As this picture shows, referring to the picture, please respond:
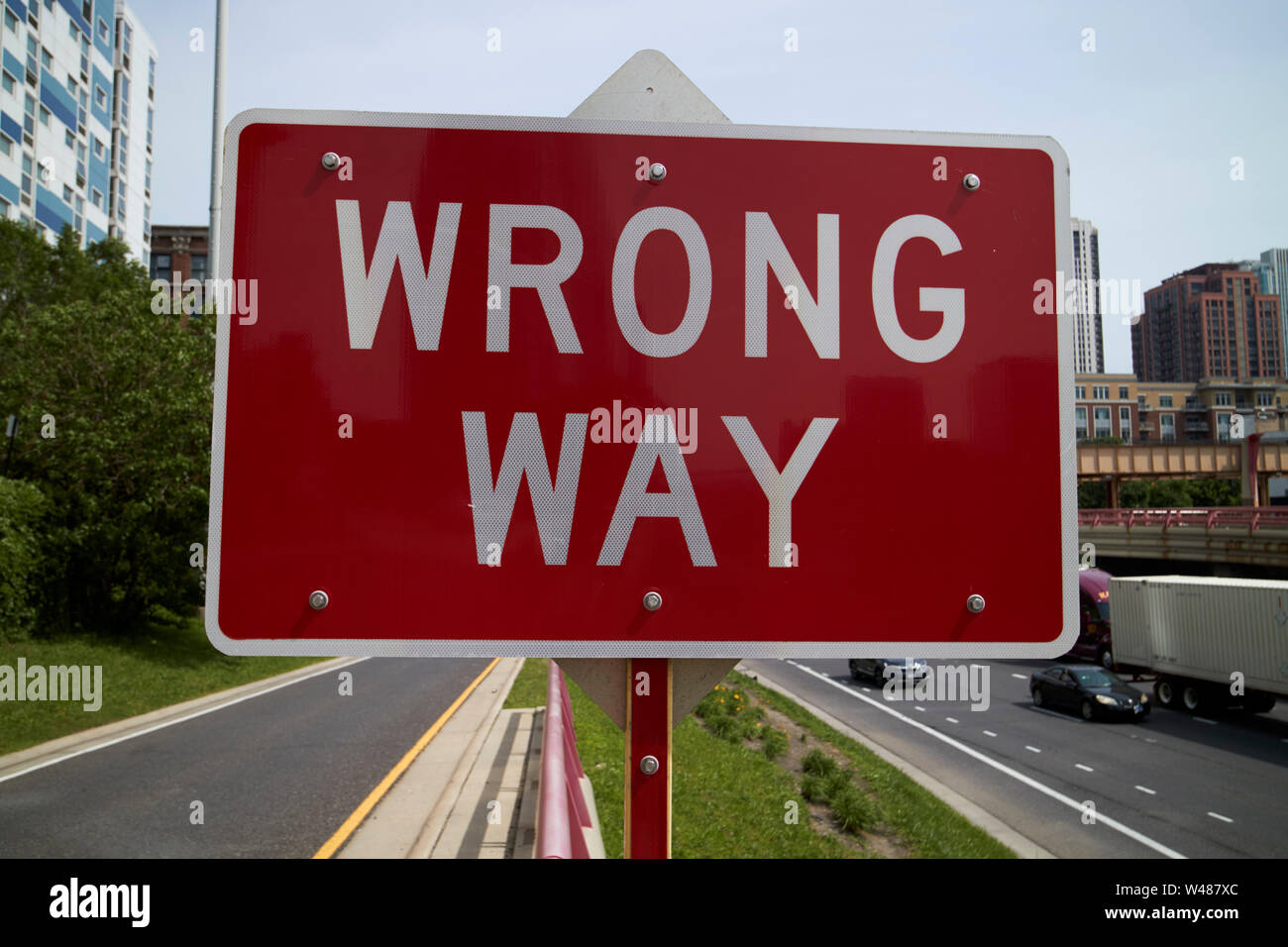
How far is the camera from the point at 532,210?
179 centimetres

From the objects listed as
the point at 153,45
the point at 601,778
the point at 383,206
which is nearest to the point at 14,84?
the point at 153,45

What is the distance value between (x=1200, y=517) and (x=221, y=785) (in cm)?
4491

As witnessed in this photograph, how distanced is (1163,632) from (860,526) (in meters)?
28.6

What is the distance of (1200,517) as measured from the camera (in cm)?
4206

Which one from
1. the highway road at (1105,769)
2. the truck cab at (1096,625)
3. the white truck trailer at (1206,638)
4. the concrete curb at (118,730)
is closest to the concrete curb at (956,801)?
the highway road at (1105,769)

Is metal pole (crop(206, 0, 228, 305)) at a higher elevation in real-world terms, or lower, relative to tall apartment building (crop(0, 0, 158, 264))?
lower

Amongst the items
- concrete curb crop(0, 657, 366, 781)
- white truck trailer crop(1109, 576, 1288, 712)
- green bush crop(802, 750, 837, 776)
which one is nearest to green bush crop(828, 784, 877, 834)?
green bush crop(802, 750, 837, 776)

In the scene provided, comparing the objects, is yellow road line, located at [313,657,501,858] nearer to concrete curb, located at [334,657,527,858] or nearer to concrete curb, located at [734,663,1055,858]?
concrete curb, located at [334,657,527,858]

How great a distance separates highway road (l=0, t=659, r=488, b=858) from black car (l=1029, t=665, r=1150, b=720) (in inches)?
662

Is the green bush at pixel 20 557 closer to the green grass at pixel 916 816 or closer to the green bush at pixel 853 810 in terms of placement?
the green grass at pixel 916 816

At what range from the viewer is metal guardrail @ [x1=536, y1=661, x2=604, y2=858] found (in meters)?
3.52

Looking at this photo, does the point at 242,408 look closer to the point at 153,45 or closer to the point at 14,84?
the point at 14,84

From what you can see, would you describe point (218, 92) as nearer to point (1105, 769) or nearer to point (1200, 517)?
point (1105, 769)
